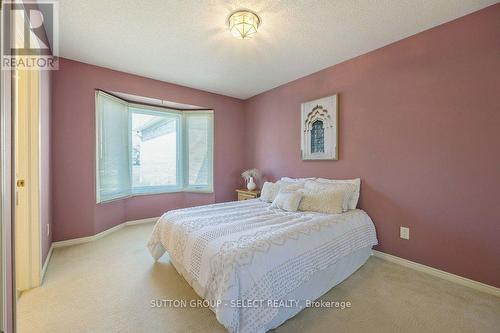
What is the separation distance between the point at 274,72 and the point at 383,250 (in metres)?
2.84

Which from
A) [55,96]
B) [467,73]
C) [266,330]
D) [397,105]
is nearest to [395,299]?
[266,330]

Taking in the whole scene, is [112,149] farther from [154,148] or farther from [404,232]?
[404,232]

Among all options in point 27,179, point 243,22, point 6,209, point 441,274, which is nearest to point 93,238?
point 27,179

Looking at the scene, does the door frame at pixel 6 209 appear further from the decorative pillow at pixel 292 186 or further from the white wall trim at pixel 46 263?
the decorative pillow at pixel 292 186

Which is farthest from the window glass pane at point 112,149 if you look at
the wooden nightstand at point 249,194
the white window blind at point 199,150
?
the wooden nightstand at point 249,194

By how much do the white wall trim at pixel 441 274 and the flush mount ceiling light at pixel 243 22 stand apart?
2.88 meters

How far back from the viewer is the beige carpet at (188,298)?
1.52 m

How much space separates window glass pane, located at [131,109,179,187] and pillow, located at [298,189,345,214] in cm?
282

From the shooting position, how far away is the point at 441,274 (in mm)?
2158

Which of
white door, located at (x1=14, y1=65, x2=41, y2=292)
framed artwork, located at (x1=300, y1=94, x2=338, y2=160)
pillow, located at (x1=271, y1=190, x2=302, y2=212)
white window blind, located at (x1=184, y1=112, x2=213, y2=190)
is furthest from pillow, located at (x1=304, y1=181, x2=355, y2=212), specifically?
white door, located at (x1=14, y1=65, x2=41, y2=292)

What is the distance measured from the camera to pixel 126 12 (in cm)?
196

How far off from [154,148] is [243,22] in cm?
295

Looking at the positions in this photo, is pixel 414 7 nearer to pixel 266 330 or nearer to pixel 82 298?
pixel 266 330

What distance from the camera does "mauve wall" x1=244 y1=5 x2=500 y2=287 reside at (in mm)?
1919
